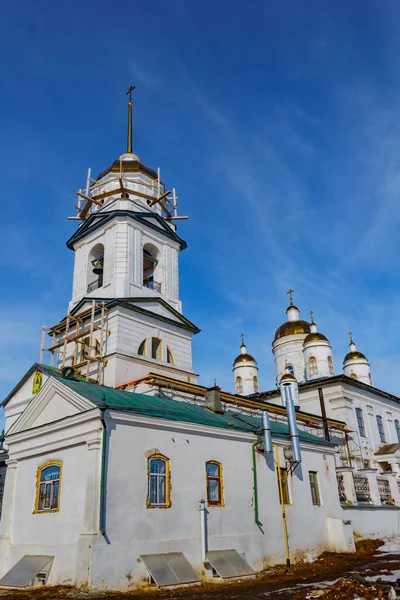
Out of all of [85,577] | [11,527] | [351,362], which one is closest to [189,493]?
[85,577]

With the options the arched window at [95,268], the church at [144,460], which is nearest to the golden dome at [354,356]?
the church at [144,460]

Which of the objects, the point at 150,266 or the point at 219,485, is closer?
the point at 219,485

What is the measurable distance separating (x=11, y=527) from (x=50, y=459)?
2381 millimetres

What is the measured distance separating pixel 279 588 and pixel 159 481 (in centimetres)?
367

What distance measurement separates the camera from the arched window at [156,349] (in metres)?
24.2

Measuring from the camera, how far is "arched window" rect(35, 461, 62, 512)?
1344 centimetres

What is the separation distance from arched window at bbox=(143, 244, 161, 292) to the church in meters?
0.08

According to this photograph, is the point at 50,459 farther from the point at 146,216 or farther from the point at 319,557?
the point at 146,216

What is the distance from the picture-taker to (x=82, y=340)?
23844 mm

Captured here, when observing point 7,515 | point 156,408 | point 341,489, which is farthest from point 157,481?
point 341,489

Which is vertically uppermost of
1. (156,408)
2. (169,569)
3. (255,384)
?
(255,384)

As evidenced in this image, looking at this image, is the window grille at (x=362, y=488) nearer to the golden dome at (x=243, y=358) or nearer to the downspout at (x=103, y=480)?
the downspout at (x=103, y=480)

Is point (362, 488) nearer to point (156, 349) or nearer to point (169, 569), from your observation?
point (156, 349)

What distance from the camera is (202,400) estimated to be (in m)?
22.3
